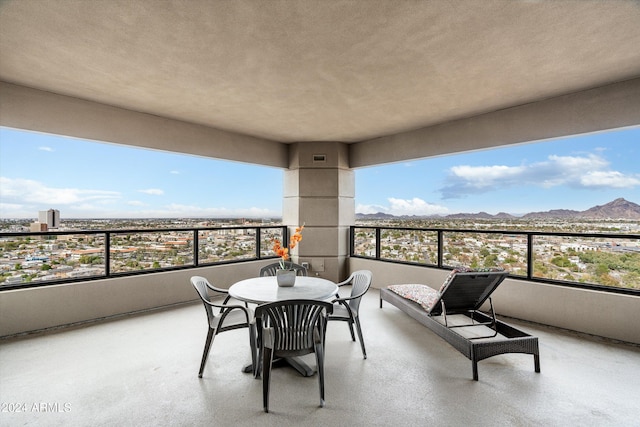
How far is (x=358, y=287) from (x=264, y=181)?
4.28 meters

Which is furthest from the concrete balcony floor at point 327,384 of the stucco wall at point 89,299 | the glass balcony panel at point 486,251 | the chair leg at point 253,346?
the glass balcony panel at point 486,251

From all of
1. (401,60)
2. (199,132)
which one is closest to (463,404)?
(401,60)

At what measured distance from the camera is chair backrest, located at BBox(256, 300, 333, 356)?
90.6 inches

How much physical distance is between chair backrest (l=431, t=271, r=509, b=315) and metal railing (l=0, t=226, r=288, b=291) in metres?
3.76

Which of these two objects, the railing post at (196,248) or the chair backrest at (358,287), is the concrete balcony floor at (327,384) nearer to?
the chair backrest at (358,287)

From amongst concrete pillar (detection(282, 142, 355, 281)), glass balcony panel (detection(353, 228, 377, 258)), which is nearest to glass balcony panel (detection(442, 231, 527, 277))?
glass balcony panel (detection(353, 228, 377, 258))

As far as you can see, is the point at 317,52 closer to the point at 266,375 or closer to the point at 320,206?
the point at 266,375

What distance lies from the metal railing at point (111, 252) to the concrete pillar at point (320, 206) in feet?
3.47

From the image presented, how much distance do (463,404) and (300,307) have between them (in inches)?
55.8

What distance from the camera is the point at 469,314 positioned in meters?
3.65

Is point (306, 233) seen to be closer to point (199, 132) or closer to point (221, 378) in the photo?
point (199, 132)

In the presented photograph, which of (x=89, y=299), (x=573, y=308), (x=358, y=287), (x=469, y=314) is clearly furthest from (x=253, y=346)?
(x=573, y=308)

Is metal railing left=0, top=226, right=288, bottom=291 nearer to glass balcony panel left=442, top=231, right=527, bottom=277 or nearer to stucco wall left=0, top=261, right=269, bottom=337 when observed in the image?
stucco wall left=0, top=261, right=269, bottom=337

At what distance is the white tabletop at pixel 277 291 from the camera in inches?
111
